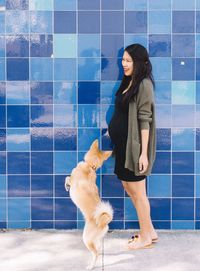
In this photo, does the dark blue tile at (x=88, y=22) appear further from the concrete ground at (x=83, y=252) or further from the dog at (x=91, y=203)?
the concrete ground at (x=83, y=252)

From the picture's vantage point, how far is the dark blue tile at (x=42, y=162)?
17.2 feet

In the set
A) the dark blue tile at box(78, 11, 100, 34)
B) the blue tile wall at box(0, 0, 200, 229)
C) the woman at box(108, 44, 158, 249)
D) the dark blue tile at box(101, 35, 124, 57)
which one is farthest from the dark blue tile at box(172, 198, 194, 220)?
the dark blue tile at box(78, 11, 100, 34)

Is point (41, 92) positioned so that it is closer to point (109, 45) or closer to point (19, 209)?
point (109, 45)

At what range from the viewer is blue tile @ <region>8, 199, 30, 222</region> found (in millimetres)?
5293

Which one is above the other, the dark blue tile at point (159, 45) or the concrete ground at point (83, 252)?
the dark blue tile at point (159, 45)

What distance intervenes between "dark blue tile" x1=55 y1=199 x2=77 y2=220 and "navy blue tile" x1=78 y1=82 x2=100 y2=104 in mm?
964

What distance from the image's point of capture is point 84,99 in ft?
17.0

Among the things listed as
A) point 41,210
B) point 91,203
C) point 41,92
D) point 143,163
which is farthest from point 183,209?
point 41,92

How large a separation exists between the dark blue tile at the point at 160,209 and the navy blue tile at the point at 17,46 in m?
1.83

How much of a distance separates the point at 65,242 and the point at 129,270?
2.77ft

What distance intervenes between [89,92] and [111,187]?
92cm

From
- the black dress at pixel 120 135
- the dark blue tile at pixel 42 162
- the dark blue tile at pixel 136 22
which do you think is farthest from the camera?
the dark blue tile at pixel 42 162

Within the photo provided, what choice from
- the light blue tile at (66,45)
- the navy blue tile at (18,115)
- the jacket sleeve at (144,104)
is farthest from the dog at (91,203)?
the light blue tile at (66,45)

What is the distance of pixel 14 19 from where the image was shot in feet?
17.0
